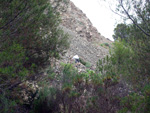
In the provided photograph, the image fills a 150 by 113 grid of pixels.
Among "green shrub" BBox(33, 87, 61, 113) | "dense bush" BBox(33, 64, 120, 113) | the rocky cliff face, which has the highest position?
the rocky cliff face

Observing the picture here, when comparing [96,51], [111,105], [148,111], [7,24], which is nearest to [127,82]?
[111,105]

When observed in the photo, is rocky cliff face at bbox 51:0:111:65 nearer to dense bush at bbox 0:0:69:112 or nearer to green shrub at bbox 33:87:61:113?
dense bush at bbox 0:0:69:112

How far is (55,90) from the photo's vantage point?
18.7 feet

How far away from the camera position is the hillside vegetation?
4.39 meters

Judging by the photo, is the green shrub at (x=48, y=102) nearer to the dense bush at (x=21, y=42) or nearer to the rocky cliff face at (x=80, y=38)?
the dense bush at (x=21, y=42)

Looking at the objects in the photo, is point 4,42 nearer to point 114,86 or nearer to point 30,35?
point 30,35

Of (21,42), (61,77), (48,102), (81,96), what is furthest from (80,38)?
(81,96)

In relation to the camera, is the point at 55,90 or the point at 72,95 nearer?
the point at 72,95

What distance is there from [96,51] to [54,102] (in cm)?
1910

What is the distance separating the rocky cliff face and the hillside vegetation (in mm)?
11565

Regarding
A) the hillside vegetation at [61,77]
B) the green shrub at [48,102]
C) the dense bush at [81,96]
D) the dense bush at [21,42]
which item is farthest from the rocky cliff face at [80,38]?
the dense bush at [81,96]

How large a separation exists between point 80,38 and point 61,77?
1970 centimetres

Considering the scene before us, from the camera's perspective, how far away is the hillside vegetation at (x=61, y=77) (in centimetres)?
439

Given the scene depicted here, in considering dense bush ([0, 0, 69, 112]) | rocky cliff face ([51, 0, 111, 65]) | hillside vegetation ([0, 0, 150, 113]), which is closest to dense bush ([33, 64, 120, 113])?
hillside vegetation ([0, 0, 150, 113])
